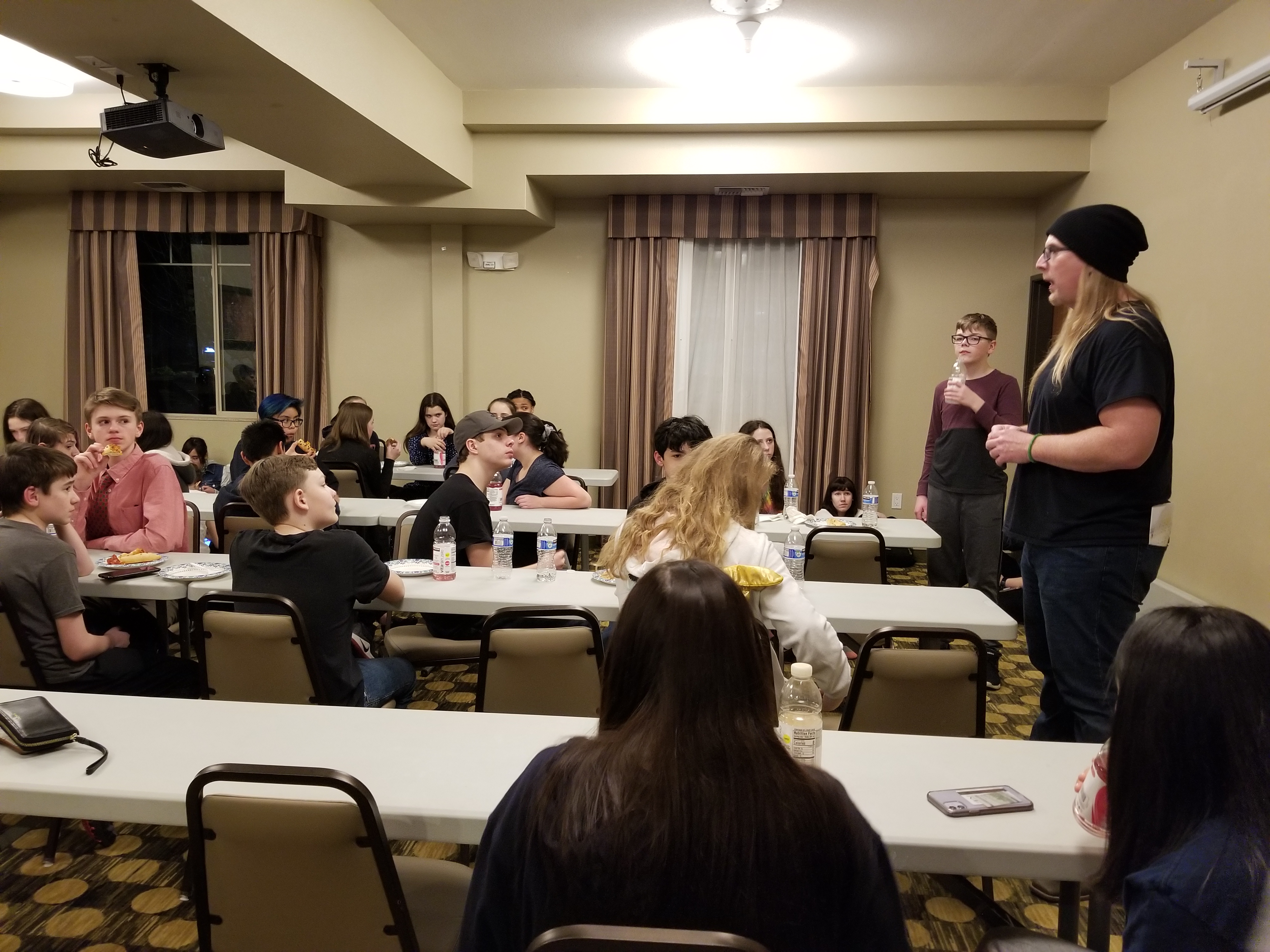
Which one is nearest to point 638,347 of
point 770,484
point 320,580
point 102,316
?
point 770,484

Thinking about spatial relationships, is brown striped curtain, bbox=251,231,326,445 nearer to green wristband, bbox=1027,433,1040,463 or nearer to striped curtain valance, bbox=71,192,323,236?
striped curtain valance, bbox=71,192,323,236

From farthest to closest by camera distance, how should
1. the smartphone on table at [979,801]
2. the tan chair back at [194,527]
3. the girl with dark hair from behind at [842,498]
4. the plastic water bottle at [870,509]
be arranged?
the girl with dark hair from behind at [842,498]
the plastic water bottle at [870,509]
the tan chair back at [194,527]
the smartphone on table at [979,801]

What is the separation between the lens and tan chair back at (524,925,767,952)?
876 mm

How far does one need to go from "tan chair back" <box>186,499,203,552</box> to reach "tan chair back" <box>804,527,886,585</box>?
2691 mm

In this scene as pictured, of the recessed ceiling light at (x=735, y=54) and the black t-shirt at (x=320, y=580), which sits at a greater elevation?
the recessed ceiling light at (x=735, y=54)

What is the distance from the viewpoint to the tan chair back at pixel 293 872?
1262 mm

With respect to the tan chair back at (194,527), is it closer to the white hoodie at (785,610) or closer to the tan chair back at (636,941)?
the white hoodie at (785,610)

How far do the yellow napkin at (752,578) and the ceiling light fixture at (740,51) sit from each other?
3.43 meters

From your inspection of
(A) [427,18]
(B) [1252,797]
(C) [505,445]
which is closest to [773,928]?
(B) [1252,797]

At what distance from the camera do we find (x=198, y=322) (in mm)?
7629

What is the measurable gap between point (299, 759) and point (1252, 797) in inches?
58.0

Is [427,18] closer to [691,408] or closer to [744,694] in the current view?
[691,408]

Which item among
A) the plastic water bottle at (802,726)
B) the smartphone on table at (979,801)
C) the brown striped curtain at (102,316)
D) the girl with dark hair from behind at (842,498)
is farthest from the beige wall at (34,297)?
the smartphone on table at (979,801)

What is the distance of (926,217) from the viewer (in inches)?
267
